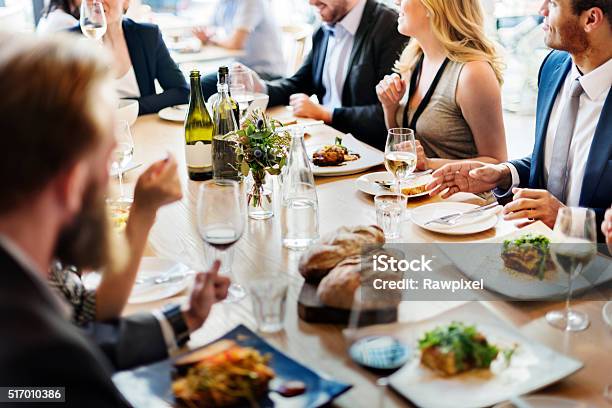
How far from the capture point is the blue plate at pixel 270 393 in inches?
40.9

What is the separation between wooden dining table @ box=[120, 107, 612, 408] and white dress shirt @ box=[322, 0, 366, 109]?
133 centimetres

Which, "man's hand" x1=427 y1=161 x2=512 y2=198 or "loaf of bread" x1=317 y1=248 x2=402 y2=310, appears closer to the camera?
"loaf of bread" x1=317 y1=248 x2=402 y2=310

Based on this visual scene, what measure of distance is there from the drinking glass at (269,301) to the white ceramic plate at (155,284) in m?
0.24

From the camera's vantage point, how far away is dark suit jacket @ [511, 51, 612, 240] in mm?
1966

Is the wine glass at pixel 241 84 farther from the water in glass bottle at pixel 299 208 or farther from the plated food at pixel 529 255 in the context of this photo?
the plated food at pixel 529 255

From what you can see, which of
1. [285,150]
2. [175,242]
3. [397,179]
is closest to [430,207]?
[397,179]

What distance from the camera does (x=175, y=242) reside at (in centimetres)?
170

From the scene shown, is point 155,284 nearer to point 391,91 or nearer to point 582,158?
point 582,158

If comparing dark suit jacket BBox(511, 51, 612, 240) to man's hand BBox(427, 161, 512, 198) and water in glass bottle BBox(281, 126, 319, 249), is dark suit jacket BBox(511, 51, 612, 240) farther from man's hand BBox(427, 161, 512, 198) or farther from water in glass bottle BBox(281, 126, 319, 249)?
water in glass bottle BBox(281, 126, 319, 249)

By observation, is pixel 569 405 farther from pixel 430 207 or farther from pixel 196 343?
pixel 430 207

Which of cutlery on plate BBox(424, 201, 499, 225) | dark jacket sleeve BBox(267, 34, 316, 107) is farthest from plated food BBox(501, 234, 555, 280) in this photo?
dark jacket sleeve BBox(267, 34, 316, 107)

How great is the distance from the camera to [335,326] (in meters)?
1.28

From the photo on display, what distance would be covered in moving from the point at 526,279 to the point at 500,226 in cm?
33

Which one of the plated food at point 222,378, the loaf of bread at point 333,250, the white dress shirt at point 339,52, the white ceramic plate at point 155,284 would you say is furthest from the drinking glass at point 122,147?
the white dress shirt at point 339,52
